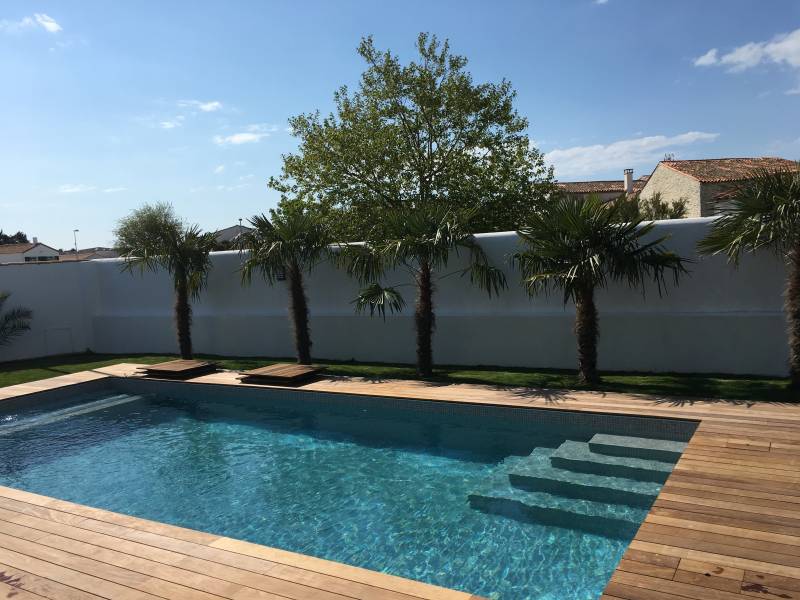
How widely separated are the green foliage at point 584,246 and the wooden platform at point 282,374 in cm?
450

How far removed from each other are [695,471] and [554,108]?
1248cm

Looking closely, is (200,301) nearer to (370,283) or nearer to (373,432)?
(370,283)

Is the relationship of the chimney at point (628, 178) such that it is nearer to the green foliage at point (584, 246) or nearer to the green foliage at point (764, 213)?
the green foliage at point (584, 246)

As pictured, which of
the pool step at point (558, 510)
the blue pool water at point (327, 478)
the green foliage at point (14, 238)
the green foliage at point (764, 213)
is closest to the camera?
the blue pool water at point (327, 478)

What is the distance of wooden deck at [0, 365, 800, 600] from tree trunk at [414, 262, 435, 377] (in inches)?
220

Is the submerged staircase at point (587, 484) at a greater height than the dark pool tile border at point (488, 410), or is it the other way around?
the dark pool tile border at point (488, 410)

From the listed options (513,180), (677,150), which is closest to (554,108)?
(513,180)

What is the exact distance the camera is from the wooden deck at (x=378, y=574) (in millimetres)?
3420

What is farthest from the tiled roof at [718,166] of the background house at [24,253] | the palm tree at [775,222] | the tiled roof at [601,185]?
the background house at [24,253]

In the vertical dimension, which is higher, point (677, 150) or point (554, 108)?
point (677, 150)

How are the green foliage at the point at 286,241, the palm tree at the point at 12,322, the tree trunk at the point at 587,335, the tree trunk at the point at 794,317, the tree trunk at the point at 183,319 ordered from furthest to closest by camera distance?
the palm tree at the point at 12,322, the tree trunk at the point at 183,319, the green foliage at the point at 286,241, the tree trunk at the point at 587,335, the tree trunk at the point at 794,317

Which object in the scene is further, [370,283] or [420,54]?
[420,54]

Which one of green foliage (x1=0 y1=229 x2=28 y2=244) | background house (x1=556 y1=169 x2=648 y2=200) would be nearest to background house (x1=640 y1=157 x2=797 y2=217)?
background house (x1=556 y1=169 x2=648 y2=200)

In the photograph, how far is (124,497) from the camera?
6.77 meters
